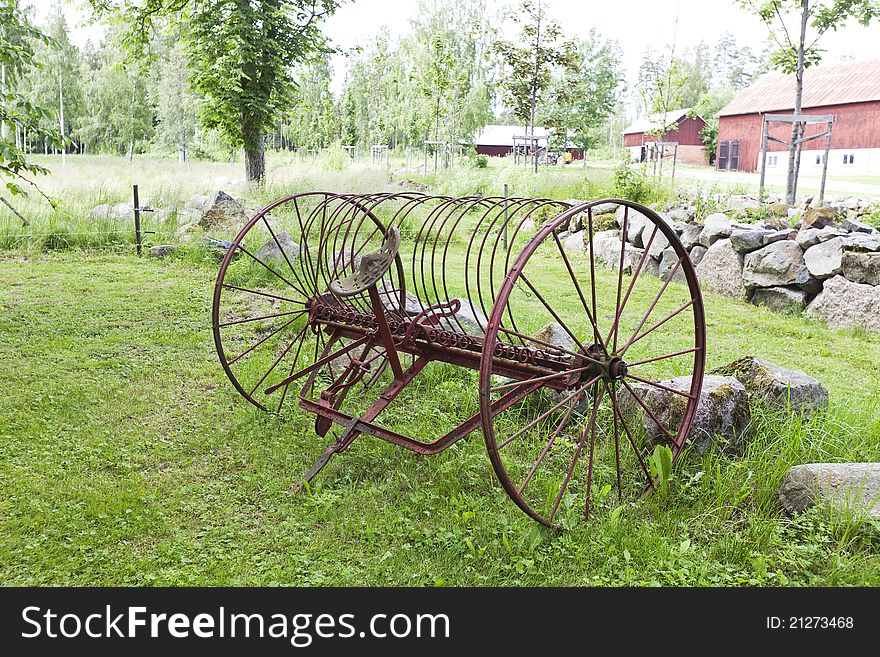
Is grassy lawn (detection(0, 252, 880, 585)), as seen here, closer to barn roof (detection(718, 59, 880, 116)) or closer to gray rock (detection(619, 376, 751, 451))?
gray rock (detection(619, 376, 751, 451))

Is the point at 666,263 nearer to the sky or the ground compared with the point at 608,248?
nearer to the ground

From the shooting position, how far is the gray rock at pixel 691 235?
9539mm

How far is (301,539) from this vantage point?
330 centimetres

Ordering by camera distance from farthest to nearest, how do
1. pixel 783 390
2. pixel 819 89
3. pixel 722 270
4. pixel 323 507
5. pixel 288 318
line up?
1. pixel 819 89
2. pixel 722 270
3. pixel 288 318
4. pixel 783 390
5. pixel 323 507

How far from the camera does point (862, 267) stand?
7332mm

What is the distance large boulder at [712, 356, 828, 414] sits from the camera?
4117 millimetres

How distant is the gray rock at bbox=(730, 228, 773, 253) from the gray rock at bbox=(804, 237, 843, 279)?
23.7 inches

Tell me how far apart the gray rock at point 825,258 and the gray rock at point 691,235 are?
181 centimetres

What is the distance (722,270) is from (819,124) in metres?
20.1

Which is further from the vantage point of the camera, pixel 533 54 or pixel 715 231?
pixel 533 54

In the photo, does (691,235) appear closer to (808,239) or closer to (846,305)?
(808,239)

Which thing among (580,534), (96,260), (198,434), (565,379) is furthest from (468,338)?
(96,260)

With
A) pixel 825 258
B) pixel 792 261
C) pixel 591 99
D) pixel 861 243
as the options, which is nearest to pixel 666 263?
pixel 792 261

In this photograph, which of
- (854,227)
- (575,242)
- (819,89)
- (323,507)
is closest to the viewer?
(323,507)
